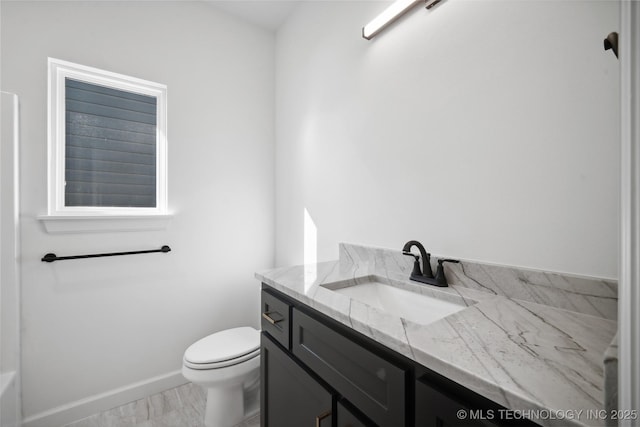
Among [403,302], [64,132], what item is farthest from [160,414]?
[64,132]

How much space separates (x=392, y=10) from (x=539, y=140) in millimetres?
884

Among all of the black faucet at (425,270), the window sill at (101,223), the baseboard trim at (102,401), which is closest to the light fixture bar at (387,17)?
the black faucet at (425,270)

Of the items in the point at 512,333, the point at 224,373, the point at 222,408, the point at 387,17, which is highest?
the point at 387,17

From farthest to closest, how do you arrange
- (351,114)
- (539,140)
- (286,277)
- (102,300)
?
(102,300)
(351,114)
(286,277)
(539,140)

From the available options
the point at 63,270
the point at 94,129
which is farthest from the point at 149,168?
the point at 63,270

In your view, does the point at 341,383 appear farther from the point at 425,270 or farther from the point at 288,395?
the point at 425,270

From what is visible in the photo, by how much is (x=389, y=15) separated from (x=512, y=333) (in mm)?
1365

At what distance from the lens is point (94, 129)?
1702mm

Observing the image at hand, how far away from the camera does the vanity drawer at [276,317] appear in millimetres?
1062

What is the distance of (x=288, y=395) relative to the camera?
41.7 inches

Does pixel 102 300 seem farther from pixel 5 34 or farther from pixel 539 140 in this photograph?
pixel 539 140

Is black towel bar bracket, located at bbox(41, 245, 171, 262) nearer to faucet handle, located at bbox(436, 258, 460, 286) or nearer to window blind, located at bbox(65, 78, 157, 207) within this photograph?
Result: window blind, located at bbox(65, 78, 157, 207)

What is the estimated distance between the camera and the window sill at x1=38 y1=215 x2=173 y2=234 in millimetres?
1520

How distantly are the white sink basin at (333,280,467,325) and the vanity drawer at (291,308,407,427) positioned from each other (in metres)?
0.26
